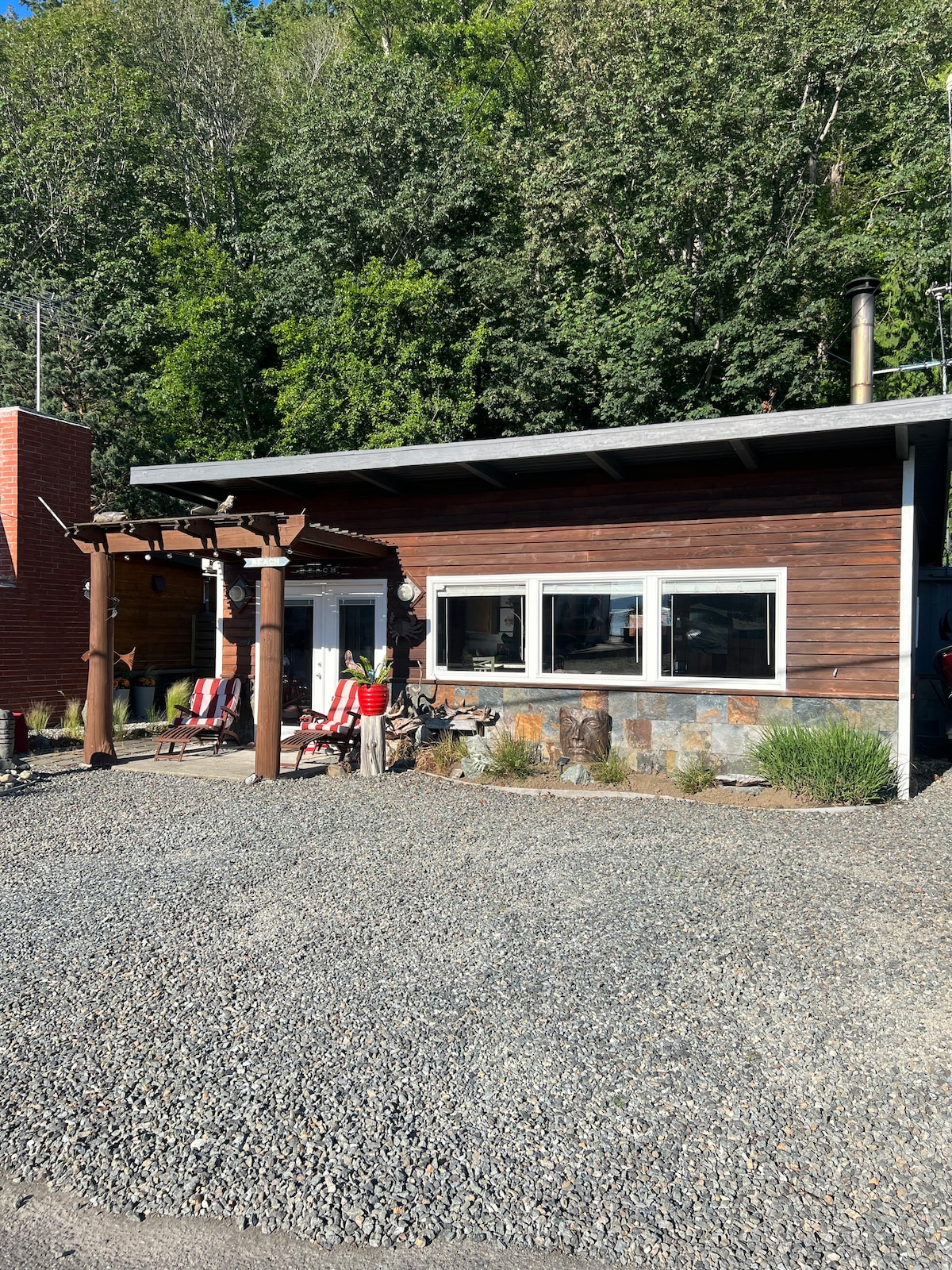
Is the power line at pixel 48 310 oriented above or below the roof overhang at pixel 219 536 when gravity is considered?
above

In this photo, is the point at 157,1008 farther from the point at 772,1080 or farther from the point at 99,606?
the point at 99,606

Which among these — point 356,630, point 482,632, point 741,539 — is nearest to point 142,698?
point 356,630

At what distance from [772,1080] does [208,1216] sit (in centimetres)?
185

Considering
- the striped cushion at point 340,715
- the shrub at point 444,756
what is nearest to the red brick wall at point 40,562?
the striped cushion at point 340,715

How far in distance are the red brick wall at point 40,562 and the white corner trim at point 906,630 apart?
10.2 metres

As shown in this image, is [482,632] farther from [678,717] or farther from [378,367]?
[378,367]

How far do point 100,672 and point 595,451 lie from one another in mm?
5618

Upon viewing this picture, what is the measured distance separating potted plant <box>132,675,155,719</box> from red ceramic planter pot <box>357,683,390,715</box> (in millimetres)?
6161

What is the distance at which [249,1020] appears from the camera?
331cm

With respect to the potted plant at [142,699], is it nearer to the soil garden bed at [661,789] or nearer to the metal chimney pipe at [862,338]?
the soil garden bed at [661,789]

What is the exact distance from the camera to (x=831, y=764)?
23.3 ft

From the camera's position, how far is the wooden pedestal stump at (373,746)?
841cm

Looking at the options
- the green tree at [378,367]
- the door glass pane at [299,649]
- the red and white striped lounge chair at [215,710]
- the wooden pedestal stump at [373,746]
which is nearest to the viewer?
the wooden pedestal stump at [373,746]

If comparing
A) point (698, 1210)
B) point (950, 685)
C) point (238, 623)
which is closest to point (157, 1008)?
point (698, 1210)
